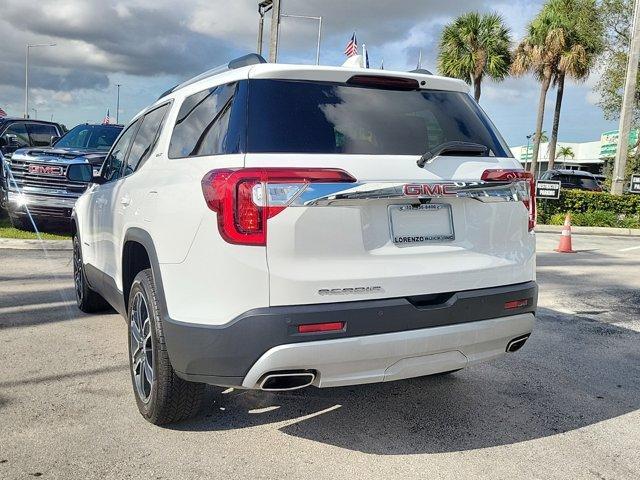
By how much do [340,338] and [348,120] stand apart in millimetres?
1075

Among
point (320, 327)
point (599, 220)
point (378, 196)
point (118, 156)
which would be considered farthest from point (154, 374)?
point (599, 220)

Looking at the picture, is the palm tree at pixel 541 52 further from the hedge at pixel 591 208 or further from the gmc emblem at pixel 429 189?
the gmc emblem at pixel 429 189

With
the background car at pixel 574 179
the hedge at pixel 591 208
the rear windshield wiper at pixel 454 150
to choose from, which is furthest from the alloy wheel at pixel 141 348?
the background car at pixel 574 179

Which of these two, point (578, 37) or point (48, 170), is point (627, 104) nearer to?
point (578, 37)

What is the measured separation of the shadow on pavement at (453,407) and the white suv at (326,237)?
48 cm

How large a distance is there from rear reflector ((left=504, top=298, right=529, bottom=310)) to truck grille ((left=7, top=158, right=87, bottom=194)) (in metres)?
8.62

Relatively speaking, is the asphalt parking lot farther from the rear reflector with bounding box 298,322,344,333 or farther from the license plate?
the license plate

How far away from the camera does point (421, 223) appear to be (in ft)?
9.89

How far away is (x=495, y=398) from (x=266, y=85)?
2469mm

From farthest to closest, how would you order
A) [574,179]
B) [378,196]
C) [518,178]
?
1. [574,179]
2. [518,178]
3. [378,196]

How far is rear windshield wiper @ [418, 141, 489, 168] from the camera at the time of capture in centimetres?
307

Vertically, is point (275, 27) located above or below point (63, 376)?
above

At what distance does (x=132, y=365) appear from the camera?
3701 mm

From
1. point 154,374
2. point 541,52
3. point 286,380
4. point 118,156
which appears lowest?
point 154,374
